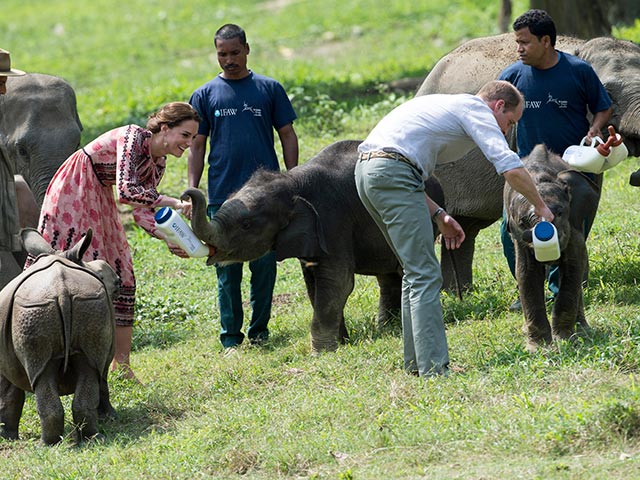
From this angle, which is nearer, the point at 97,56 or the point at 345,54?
the point at 345,54

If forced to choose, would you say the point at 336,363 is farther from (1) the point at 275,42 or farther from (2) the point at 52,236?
(1) the point at 275,42

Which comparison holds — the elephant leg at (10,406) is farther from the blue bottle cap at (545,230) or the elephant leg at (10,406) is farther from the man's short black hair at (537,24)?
the man's short black hair at (537,24)

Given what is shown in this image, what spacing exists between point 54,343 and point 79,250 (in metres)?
0.73

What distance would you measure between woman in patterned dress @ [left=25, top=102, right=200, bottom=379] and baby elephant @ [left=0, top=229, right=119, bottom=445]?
0.76 meters

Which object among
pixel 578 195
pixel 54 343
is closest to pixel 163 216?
pixel 54 343

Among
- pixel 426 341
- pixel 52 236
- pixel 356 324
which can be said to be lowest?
pixel 356 324

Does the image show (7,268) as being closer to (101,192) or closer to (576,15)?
(101,192)

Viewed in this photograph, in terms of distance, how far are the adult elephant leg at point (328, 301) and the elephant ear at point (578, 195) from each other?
175cm

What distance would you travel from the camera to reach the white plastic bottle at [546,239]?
695cm

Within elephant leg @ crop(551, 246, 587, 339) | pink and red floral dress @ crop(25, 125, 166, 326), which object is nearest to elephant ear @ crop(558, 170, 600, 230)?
elephant leg @ crop(551, 246, 587, 339)

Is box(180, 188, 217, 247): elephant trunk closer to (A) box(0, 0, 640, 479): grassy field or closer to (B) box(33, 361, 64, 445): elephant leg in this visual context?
(A) box(0, 0, 640, 479): grassy field

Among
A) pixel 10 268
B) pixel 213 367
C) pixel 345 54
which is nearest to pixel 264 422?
pixel 213 367

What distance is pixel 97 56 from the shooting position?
87.5 feet

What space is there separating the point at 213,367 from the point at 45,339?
1.78 meters
